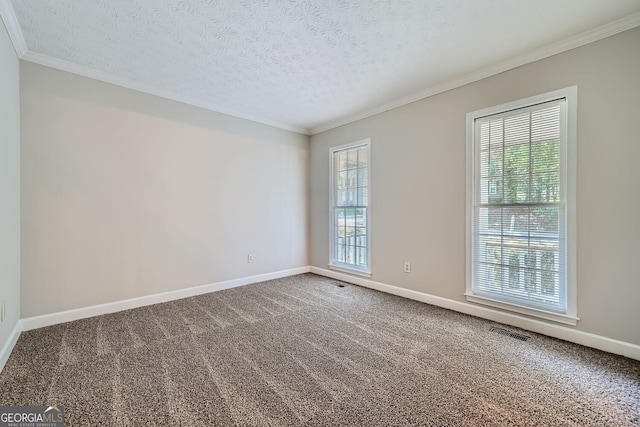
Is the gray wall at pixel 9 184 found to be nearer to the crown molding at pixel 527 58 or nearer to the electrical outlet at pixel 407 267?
the crown molding at pixel 527 58

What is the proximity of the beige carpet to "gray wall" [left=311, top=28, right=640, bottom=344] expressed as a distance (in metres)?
0.53

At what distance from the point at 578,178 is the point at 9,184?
4.53m

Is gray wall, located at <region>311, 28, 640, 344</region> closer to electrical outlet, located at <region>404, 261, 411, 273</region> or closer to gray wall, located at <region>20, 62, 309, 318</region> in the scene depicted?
electrical outlet, located at <region>404, 261, 411, 273</region>

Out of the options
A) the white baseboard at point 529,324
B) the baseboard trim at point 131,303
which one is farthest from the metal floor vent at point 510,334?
the baseboard trim at point 131,303

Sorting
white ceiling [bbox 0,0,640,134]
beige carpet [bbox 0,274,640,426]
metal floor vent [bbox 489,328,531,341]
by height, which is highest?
white ceiling [bbox 0,0,640,134]

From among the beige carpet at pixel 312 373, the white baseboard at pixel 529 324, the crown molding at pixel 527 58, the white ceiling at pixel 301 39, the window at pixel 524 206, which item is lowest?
the beige carpet at pixel 312 373

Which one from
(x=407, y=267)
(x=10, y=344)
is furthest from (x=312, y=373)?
(x=10, y=344)

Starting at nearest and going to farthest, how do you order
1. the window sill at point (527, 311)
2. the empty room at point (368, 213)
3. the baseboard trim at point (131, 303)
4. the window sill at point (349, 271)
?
the empty room at point (368, 213) → the window sill at point (527, 311) → the baseboard trim at point (131, 303) → the window sill at point (349, 271)

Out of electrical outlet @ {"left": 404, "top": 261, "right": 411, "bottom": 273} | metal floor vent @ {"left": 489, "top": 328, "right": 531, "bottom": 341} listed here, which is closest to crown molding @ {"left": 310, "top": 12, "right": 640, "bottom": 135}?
electrical outlet @ {"left": 404, "top": 261, "right": 411, "bottom": 273}

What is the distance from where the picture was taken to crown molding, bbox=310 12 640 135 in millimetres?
2035

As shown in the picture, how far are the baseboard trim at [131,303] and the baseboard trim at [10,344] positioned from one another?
0.11 m

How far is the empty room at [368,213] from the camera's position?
1689 mm

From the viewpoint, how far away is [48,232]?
257 centimetres

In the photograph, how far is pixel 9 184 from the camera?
2.11 m
